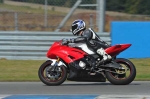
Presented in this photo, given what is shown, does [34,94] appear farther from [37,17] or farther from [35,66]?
[37,17]

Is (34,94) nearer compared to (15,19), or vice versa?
(34,94)

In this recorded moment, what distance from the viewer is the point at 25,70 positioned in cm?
1370

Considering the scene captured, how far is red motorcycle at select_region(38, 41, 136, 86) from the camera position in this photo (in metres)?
10.2

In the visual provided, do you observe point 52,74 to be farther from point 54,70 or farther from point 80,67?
point 80,67

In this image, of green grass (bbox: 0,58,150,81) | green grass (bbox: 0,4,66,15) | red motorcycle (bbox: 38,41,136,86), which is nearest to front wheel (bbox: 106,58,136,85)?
red motorcycle (bbox: 38,41,136,86)

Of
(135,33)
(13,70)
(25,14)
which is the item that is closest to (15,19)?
(25,14)

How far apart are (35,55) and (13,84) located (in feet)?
15.0

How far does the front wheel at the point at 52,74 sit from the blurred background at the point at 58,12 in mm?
5335

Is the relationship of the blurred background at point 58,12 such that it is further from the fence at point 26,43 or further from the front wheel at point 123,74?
the front wheel at point 123,74

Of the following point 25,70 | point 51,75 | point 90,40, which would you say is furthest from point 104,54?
point 25,70

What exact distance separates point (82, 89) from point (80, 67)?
2.06 feet

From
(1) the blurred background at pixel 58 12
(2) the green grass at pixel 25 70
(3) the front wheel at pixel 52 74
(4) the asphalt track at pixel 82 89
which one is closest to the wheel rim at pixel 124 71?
(4) the asphalt track at pixel 82 89

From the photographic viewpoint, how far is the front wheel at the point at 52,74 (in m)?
10.3

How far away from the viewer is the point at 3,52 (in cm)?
1573
